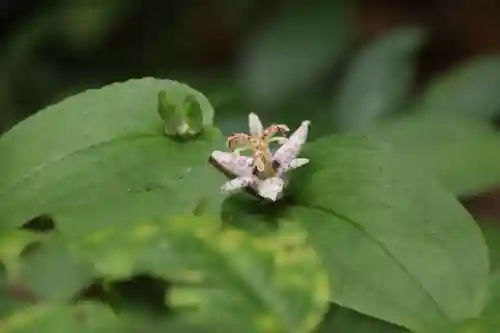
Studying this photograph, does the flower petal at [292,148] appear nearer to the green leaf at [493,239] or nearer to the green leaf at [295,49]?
the green leaf at [493,239]

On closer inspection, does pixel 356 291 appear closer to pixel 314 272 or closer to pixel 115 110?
pixel 314 272

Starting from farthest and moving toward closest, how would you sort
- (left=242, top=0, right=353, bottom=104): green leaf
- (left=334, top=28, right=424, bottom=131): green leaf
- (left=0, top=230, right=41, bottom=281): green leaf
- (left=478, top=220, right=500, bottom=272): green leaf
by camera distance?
(left=242, top=0, right=353, bottom=104): green leaf < (left=334, top=28, right=424, bottom=131): green leaf < (left=478, top=220, right=500, bottom=272): green leaf < (left=0, top=230, right=41, bottom=281): green leaf

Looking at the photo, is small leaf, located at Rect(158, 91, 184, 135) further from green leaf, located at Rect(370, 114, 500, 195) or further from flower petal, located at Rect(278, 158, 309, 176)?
green leaf, located at Rect(370, 114, 500, 195)

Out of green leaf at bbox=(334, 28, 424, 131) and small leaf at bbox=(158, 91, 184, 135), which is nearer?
small leaf at bbox=(158, 91, 184, 135)

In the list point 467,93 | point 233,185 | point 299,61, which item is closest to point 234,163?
point 233,185

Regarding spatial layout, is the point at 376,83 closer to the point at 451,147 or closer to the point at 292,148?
the point at 451,147

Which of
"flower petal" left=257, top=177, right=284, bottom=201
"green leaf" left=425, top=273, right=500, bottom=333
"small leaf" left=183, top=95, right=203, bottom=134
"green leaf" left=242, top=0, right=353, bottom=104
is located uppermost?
"green leaf" left=242, top=0, right=353, bottom=104

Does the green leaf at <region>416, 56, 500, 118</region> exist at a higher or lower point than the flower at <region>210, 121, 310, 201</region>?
higher

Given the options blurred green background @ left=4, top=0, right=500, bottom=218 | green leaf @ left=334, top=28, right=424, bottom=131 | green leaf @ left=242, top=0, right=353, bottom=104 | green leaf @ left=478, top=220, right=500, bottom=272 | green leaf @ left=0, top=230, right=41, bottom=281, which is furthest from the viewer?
green leaf @ left=242, top=0, right=353, bottom=104

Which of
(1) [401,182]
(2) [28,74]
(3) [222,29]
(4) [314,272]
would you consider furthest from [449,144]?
(3) [222,29]

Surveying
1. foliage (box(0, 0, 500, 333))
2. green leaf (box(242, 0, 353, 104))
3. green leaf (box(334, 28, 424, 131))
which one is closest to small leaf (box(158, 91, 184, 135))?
foliage (box(0, 0, 500, 333))
